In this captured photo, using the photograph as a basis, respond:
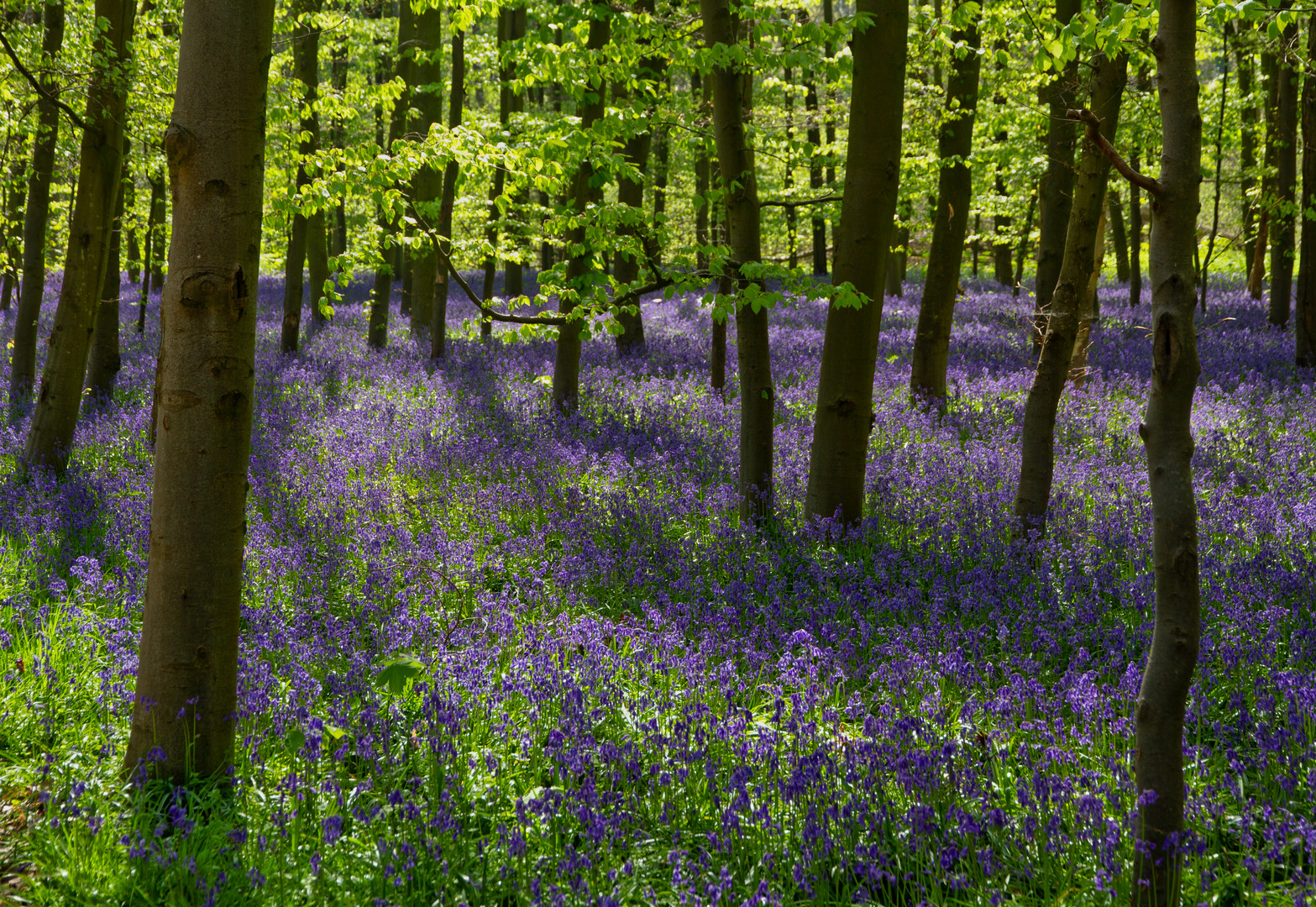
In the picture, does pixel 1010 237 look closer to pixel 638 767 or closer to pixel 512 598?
pixel 512 598

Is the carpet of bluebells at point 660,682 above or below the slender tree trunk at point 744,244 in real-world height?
below

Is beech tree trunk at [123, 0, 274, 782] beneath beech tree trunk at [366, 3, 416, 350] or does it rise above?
beneath

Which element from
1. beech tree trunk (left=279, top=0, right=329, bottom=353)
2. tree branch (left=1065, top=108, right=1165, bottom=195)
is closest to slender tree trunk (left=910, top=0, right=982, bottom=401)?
tree branch (left=1065, top=108, right=1165, bottom=195)

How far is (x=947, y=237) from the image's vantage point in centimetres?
1057

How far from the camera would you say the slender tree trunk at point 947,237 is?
1035cm

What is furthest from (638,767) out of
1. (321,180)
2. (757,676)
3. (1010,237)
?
(1010,237)

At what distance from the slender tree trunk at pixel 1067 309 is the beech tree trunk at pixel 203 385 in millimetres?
5228

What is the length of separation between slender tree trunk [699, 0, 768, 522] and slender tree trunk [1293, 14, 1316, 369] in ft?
32.5

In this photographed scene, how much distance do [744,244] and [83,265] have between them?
265 inches

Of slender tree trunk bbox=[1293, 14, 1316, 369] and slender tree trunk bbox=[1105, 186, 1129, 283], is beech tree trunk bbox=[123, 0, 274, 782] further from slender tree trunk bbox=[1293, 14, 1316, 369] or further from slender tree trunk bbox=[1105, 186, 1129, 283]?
slender tree trunk bbox=[1105, 186, 1129, 283]

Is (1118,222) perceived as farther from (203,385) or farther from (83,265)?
(203,385)

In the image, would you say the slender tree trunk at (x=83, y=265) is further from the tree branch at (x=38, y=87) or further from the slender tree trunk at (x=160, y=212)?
the slender tree trunk at (x=160, y=212)

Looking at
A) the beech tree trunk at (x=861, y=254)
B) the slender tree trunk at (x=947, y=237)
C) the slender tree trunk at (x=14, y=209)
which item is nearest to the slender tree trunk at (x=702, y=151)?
the beech tree trunk at (x=861, y=254)

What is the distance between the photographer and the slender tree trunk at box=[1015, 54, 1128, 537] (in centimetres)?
605
